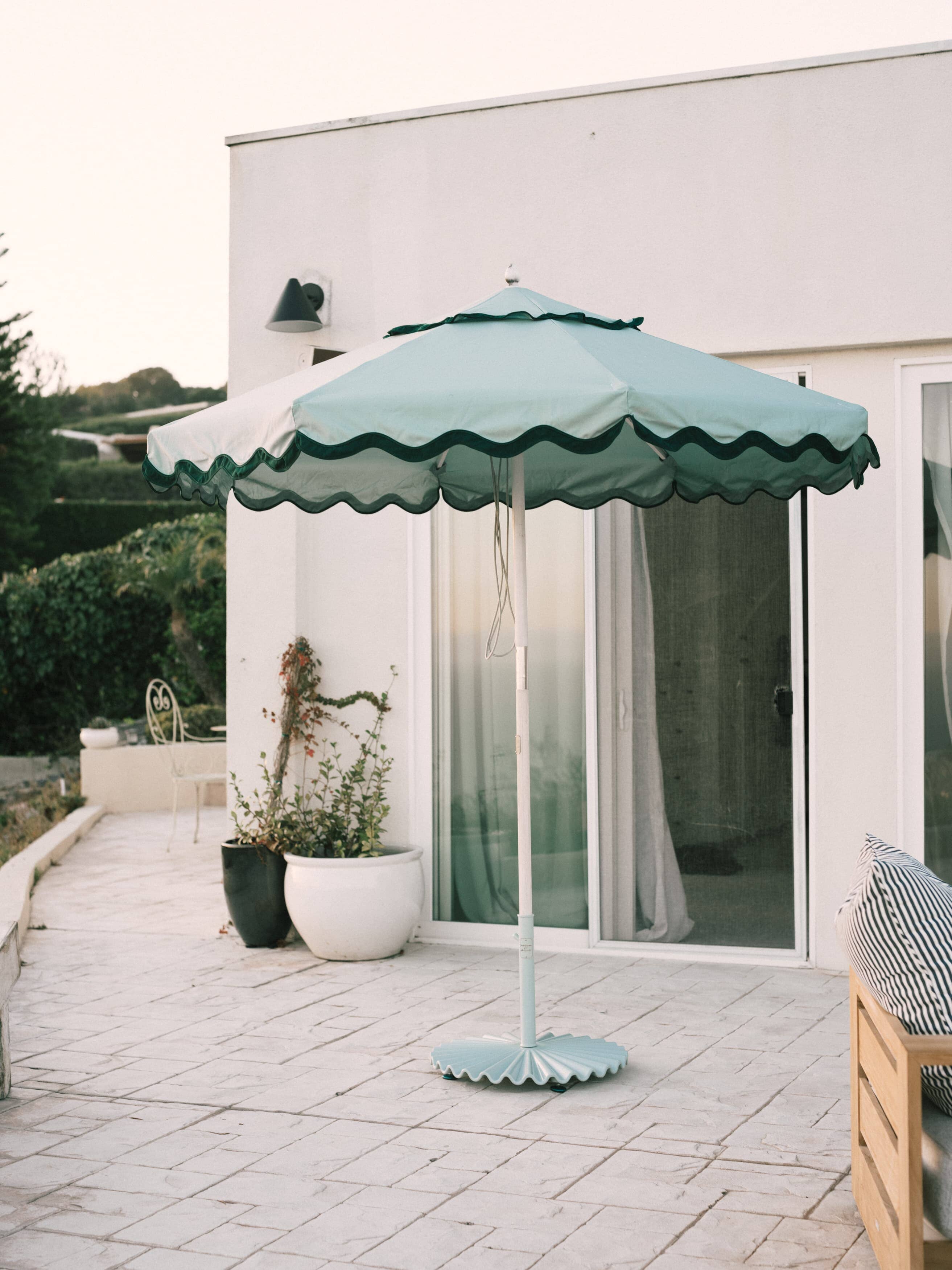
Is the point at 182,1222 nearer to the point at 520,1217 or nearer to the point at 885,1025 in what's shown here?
the point at 520,1217

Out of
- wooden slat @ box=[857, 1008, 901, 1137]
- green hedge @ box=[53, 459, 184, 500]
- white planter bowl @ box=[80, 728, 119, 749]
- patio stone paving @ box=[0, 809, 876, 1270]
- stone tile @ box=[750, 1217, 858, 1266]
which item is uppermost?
green hedge @ box=[53, 459, 184, 500]

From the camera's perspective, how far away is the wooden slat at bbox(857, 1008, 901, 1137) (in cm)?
251

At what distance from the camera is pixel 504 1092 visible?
407 centimetres

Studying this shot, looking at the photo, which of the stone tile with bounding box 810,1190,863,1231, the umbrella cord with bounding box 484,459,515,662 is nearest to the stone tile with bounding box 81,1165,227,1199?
the stone tile with bounding box 810,1190,863,1231

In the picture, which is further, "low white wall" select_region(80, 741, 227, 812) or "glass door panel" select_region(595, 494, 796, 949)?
"low white wall" select_region(80, 741, 227, 812)

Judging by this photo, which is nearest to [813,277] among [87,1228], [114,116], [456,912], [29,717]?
[456,912]

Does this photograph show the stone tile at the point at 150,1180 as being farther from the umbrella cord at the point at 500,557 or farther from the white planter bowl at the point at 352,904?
the white planter bowl at the point at 352,904

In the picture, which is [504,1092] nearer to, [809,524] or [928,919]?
[928,919]

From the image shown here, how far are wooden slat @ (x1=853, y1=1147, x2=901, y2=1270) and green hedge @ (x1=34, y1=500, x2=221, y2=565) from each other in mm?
16399

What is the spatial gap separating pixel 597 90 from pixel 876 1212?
15.9 ft

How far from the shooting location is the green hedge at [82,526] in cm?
1836

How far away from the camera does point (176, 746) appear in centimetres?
1113

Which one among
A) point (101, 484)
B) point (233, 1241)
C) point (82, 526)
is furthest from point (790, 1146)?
point (101, 484)

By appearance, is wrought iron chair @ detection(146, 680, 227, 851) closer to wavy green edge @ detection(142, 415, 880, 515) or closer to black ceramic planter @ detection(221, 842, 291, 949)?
black ceramic planter @ detection(221, 842, 291, 949)
